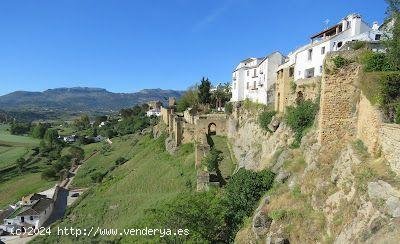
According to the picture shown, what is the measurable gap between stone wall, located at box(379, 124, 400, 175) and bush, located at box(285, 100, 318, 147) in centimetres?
921

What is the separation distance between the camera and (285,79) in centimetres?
3288

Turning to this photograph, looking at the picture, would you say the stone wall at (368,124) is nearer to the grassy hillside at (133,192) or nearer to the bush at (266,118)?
the bush at (266,118)

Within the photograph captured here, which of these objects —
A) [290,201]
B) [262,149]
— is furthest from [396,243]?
[262,149]

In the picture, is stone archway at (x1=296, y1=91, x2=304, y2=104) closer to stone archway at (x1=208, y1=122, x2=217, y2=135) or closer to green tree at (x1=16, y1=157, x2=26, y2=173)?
stone archway at (x1=208, y1=122, x2=217, y2=135)

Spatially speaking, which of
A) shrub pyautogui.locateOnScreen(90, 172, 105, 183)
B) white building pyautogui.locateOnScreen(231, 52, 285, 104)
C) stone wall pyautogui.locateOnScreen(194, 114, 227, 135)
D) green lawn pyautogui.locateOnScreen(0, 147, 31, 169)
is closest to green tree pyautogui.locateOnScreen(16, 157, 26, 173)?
green lawn pyautogui.locateOnScreen(0, 147, 31, 169)

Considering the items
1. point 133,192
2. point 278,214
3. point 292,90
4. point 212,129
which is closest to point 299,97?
point 292,90

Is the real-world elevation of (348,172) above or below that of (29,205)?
above

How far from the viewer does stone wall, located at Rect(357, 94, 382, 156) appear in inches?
672

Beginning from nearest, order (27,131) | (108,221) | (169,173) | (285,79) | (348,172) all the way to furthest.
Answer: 1. (348,172)
2. (285,79)
3. (108,221)
4. (169,173)
5. (27,131)

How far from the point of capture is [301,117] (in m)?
26.5

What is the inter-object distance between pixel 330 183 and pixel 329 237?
323cm

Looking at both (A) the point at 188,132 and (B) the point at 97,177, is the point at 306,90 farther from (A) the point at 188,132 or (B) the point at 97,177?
(B) the point at 97,177

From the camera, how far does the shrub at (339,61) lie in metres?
20.7

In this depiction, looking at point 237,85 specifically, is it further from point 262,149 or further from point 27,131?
point 27,131
